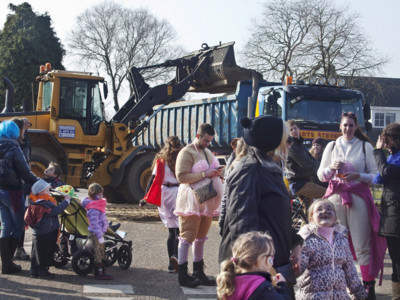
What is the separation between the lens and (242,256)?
377cm

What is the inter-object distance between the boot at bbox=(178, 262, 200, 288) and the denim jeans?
2093 mm

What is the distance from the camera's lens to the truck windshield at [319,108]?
46.1ft

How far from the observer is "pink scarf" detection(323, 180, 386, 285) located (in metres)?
6.48

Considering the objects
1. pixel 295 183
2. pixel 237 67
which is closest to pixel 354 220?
pixel 295 183

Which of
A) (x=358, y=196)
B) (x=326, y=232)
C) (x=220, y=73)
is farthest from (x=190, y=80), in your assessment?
(x=326, y=232)

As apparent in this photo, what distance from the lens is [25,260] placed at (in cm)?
881

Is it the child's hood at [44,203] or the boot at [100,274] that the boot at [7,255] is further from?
the boot at [100,274]

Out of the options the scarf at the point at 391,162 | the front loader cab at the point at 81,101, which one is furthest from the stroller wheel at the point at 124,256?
the front loader cab at the point at 81,101

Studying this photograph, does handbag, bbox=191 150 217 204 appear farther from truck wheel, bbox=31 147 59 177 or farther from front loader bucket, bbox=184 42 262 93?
front loader bucket, bbox=184 42 262 93

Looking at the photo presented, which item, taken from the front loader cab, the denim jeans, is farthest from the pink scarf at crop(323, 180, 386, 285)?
the front loader cab

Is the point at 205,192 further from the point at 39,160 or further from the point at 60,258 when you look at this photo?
the point at 39,160

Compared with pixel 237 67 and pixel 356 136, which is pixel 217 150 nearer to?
pixel 237 67

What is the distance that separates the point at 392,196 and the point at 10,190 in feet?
14.6

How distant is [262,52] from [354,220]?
33959mm
